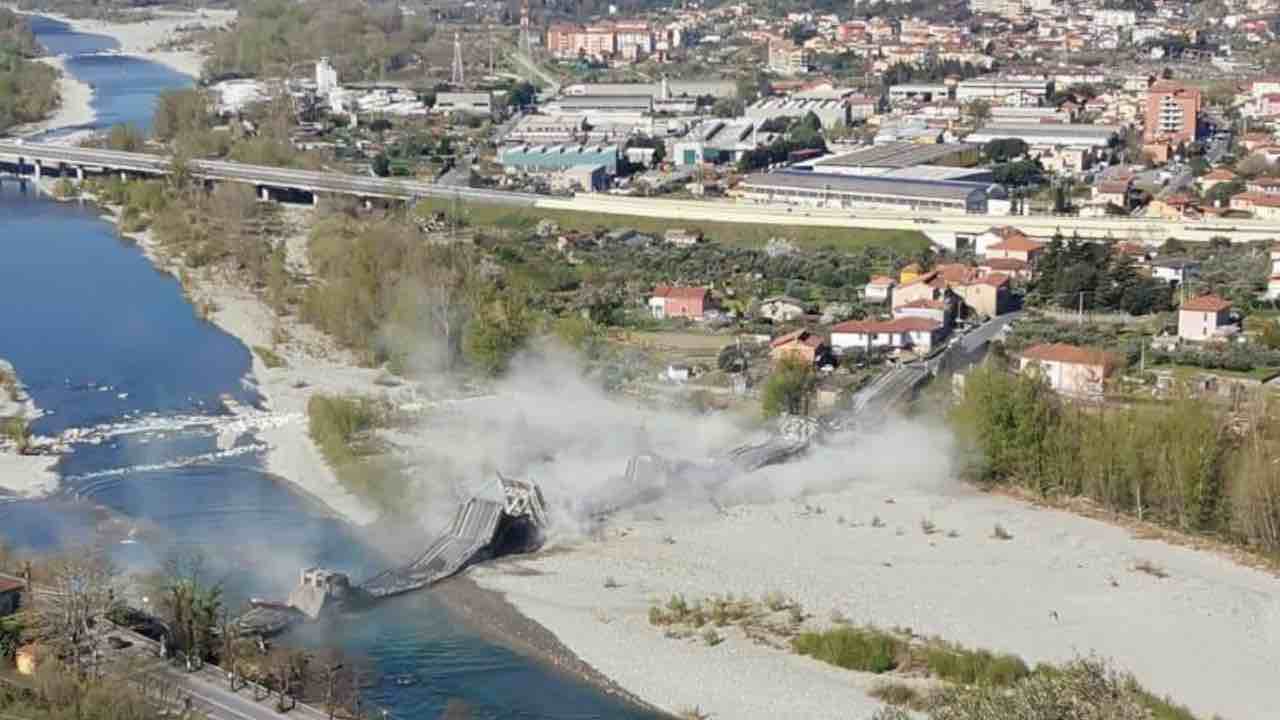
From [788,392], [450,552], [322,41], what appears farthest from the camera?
[322,41]

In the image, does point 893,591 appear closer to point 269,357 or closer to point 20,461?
point 20,461

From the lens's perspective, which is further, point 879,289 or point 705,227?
point 705,227

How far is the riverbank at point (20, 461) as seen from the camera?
9.72 m

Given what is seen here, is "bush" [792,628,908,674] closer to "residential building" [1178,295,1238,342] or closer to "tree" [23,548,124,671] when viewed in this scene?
"tree" [23,548,124,671]

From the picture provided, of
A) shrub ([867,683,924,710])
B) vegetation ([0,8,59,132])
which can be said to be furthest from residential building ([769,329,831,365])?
vegetation ([0,8,59,132])

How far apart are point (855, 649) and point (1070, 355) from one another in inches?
194

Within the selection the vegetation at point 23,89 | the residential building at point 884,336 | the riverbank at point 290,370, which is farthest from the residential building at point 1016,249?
the vegetation at point 23,89

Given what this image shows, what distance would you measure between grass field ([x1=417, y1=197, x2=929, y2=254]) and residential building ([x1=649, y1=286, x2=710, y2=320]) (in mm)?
2818

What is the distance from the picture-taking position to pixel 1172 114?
22203 millimetres

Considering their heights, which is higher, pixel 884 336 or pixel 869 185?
pixel 869 185

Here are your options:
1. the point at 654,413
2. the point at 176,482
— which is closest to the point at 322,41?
the point at 654,413

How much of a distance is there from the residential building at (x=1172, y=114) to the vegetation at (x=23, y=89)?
15786 mm

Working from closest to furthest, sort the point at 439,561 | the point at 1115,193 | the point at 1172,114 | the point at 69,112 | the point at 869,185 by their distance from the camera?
the point at 439,561 → the point at 1115,193 → the point at 869,185 → the point at 1172,114 → the point at 69,112

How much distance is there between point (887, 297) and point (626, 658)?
722cm
